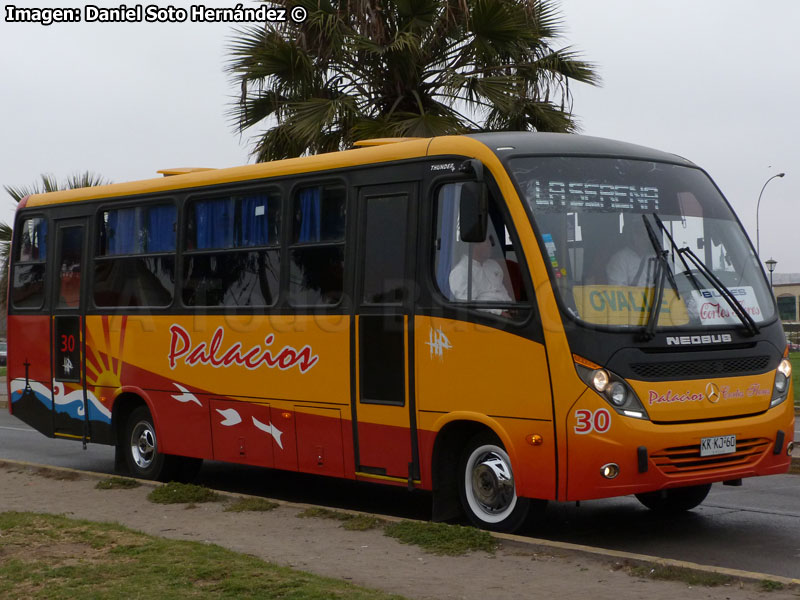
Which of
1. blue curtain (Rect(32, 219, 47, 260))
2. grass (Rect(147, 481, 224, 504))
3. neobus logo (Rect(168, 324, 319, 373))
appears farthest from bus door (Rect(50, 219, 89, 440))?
grass (Rect(147, 481, 224, 504))

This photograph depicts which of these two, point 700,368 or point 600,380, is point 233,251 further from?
point 700,368

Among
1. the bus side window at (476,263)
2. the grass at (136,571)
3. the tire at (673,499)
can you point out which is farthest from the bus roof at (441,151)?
the grass at (136,571)

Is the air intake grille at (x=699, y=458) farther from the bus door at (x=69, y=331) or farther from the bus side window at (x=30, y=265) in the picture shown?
the bus side window at (x=30, y=265)

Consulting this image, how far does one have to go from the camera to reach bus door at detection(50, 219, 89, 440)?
1396 cm

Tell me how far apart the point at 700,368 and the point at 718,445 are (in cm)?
56

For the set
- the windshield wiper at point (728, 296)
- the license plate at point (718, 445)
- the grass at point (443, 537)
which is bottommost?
the grass at point (443, 537)

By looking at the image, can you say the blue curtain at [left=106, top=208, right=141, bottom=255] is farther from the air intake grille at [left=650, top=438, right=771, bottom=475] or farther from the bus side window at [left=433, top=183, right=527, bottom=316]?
the air intake grille at [left=650, top=438, right=771, bottom=475]

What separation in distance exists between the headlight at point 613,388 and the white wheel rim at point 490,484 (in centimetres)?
100

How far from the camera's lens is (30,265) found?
586 inches

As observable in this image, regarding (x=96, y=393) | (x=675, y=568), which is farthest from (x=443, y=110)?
(x=675, y=568)

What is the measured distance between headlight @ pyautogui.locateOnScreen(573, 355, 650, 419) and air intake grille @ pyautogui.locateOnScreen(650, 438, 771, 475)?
12.8 inches

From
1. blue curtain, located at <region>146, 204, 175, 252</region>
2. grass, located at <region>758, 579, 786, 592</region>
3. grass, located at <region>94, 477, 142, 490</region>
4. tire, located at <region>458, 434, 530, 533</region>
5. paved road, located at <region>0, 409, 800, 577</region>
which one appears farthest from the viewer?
blue curtain, located at <region>146, 204, 175, 252</region>

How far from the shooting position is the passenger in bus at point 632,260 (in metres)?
8.95

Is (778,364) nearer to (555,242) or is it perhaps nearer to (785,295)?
(555,242)
